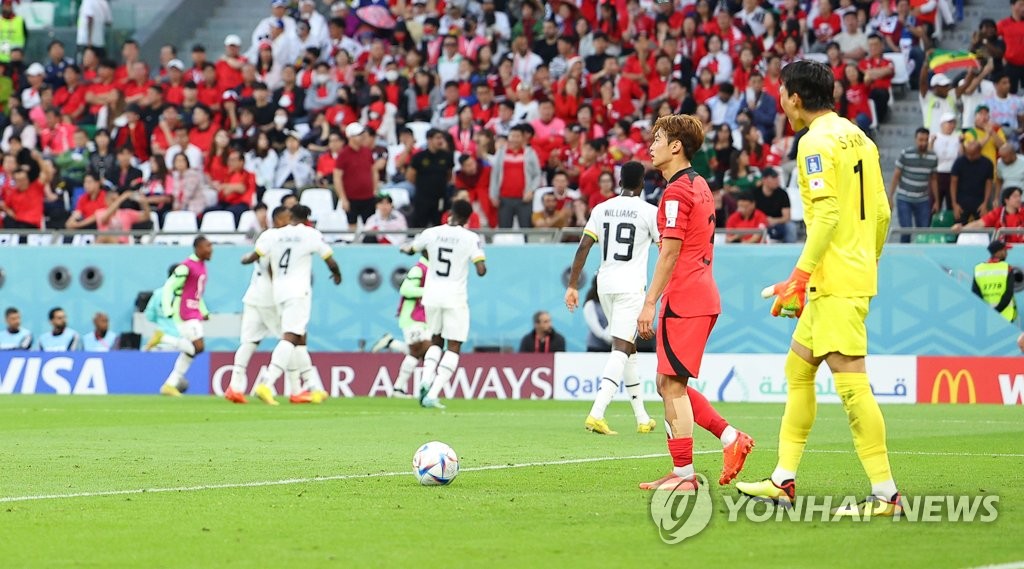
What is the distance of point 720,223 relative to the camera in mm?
25062

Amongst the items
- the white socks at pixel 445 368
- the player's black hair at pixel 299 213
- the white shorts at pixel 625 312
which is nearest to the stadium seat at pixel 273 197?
the player's black hair at pixel 299 213

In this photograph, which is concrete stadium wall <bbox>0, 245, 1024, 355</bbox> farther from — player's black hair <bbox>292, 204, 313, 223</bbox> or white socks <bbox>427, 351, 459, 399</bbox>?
white socks <bbox>427, 351, 459, 399</bbox>

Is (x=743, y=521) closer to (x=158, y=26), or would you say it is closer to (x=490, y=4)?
(x=490, y=4)

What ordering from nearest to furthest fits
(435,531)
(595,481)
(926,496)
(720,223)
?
(435,531) < (926,496) < (595,481) < (720,223)

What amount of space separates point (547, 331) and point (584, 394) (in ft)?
4.25

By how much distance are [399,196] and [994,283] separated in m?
9.43

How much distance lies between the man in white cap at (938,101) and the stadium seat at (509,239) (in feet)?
21.1

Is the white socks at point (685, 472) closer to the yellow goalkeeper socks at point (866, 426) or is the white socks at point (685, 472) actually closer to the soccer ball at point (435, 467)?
the soccer ball at point (435, 467)

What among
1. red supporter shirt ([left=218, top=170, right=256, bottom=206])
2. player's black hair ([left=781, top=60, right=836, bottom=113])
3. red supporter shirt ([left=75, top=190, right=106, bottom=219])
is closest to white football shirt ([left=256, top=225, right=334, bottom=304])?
red supporter shirt ([left=218, top=170, right=256, bottom=206])

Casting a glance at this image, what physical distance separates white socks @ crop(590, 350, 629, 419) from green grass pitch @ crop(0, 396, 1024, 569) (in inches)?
12.6

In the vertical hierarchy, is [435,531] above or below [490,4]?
below

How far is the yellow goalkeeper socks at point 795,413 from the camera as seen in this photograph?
8594 mm

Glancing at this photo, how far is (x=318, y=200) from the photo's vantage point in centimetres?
2666

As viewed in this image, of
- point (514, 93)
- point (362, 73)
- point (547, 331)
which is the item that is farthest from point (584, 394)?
point (362, 73)
